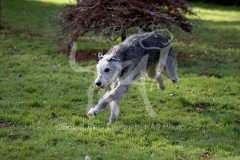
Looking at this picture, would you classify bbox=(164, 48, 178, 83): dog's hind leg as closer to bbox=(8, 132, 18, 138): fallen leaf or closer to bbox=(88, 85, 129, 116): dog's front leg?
bbox=(88, 85, 129, 116): dog's front leg

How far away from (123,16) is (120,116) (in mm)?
5679

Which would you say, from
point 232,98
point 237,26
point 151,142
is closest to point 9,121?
point 151,142

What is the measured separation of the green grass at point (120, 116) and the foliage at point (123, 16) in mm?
1367

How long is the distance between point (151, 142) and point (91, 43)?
9.34 metres

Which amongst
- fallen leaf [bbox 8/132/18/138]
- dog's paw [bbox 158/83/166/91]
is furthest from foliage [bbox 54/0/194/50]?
fallen leaf [bbox 8/132/18/138]

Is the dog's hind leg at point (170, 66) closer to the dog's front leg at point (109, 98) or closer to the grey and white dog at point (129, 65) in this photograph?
the grey and white dog at point (129, 65)

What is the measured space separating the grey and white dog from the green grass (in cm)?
57

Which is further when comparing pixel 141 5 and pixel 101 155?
pixel 141 5

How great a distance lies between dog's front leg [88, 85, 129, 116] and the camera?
6.76 m

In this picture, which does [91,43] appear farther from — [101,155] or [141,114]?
[101,155]

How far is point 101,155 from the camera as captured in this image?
6.09m

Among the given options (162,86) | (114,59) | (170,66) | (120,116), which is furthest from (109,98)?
(162,86)

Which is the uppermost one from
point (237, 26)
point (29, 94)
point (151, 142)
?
point (151, 142)

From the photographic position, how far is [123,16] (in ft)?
42.1
